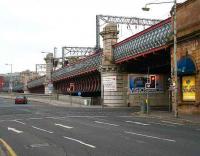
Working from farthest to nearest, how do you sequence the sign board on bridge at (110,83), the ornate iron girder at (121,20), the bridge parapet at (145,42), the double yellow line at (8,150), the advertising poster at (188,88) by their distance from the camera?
the ornate iron girder at (121,20)
the sign board on bridge at (110,83)
the bridge parapet at (145,42)
the advertising poster at (188,88)
the double yellow line at (8,150)

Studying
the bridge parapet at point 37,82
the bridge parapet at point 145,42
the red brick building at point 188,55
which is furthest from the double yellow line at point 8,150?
the bridge parapet at point 37,82

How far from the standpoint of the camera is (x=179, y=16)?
37469 mm

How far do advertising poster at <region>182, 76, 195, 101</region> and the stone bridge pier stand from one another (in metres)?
22.7

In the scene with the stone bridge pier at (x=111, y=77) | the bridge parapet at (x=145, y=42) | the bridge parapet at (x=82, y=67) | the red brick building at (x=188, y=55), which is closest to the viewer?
the red brick building at (x=188, y=55)

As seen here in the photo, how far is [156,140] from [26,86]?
121787mm

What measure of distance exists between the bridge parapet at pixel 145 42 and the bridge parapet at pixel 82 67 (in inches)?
262

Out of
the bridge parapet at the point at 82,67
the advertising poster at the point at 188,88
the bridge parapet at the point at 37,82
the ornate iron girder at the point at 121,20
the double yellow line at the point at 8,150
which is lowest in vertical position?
the double yellow line at the point at 8,150

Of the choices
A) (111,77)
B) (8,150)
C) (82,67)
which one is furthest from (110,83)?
(8,150)

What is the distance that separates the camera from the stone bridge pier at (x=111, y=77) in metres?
58.9

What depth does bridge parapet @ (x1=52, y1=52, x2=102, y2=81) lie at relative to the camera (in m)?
63.4

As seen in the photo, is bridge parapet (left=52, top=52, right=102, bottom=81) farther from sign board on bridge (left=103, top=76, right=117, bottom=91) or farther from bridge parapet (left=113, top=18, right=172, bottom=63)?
bridge parapet (left=113, top=18, right=172, bottom=63)

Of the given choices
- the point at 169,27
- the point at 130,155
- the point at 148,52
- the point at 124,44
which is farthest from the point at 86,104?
the point at 130,155

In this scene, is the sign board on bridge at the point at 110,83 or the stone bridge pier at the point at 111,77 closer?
the stone bridge pier at the point at 111,77

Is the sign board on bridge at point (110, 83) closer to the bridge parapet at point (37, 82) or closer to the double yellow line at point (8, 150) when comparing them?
the double yellow line at point (8, 150)
